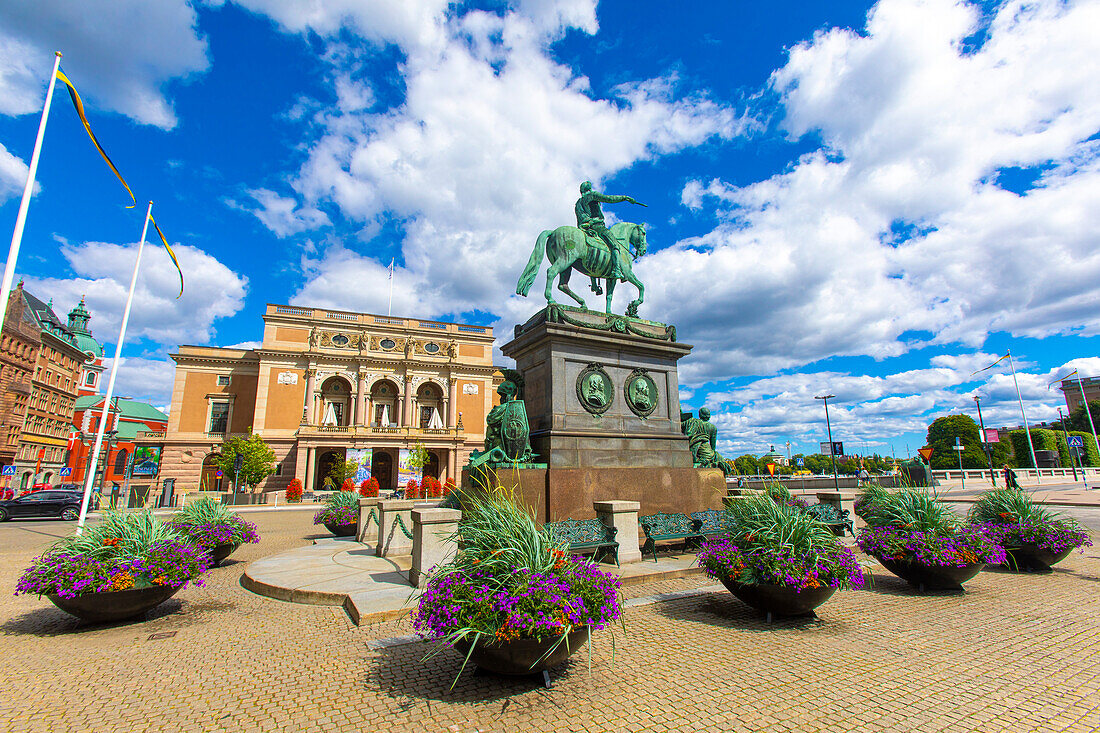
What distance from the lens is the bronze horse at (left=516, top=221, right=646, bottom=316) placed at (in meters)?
11.2

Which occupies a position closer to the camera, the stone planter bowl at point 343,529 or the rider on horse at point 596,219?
the rider on horse at point 596,219

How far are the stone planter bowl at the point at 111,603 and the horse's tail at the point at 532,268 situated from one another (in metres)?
7.80

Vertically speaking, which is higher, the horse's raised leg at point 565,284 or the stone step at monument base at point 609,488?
the horse's raised leg at point 565,284

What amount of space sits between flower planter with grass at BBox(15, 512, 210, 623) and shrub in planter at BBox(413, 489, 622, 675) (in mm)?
3949

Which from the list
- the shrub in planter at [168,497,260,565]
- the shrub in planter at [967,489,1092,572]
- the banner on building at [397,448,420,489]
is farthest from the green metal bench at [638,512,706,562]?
the banner on building at [397,448,420,489]

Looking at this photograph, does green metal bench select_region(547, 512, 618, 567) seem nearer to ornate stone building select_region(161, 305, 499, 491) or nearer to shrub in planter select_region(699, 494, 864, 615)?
shrub in planter select_region(699, 494, 864, 615)

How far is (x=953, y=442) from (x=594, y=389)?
71507 mm

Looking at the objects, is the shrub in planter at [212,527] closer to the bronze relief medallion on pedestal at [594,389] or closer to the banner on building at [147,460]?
the bronze relief medallion on pedestal at [594,389]

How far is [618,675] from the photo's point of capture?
13.6 feet

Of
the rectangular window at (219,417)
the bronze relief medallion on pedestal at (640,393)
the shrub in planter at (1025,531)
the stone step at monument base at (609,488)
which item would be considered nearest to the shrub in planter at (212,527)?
the stone step at monument base at (609,488)

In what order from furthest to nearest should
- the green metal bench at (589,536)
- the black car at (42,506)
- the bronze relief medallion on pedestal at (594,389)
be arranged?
the black car at (42,506), the bronze relief medallion on pedestal at (594,389), the green metal bench at (589,536)

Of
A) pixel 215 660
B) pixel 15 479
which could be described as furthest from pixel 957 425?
pixel 15 479

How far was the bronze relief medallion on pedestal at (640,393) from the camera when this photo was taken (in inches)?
424

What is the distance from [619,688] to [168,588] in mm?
5520
